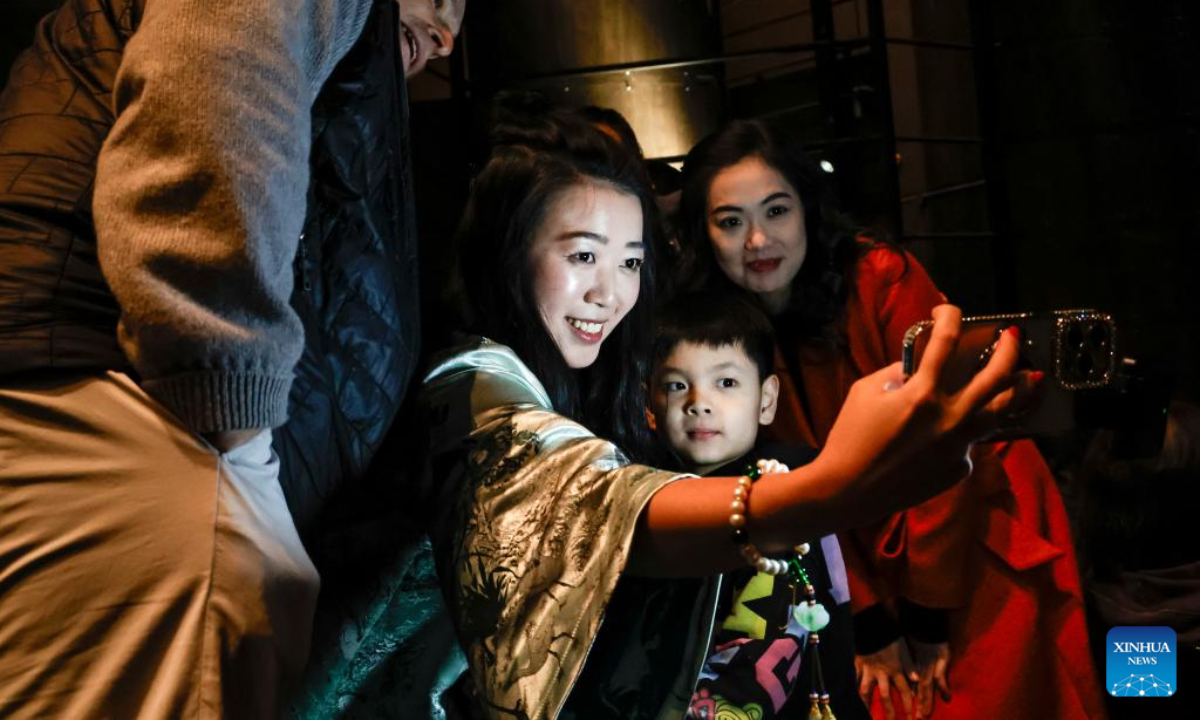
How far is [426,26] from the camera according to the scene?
1.45 m

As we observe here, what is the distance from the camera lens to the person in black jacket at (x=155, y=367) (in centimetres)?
94

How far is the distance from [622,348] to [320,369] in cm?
72

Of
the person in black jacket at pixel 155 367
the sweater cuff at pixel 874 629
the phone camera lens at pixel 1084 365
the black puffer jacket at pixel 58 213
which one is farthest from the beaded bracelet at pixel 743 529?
the sweater cuff at pixel 874 629

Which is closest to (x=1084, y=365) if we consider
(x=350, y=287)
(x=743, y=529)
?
(x=743, y=529)

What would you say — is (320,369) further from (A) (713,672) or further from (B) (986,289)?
(B) (986,289)

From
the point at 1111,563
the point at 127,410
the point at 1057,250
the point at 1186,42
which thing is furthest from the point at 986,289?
the point at 127,410

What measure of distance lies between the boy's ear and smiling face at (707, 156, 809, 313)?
251 mm

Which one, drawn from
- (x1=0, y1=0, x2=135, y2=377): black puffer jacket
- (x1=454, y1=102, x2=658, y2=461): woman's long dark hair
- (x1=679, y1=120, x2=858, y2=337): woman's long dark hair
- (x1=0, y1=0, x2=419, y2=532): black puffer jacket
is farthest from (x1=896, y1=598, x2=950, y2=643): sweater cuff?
(x1=0, y1=0, x2=135, y2=377): black puffer jacket

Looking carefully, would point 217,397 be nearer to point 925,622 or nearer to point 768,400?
point 768,400

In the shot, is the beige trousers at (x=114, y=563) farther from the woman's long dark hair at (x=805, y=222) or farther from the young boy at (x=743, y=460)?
the woman's long dark hair at (x=805, y=222)

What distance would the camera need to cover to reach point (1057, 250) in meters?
3.62

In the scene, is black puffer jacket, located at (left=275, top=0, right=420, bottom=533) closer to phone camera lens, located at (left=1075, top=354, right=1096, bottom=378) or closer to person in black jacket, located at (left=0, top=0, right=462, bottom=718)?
person in black jacket, located at (left=0, top=0, right=462, bottom=718)

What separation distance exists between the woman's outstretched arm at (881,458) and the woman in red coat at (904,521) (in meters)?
1.37

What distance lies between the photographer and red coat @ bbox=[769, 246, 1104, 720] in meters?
2.31
